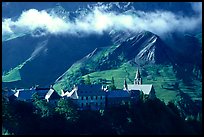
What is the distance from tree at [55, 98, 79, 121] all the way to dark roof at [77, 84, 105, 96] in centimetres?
950

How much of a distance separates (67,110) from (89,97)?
1298cm

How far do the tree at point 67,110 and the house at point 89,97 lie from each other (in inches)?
286

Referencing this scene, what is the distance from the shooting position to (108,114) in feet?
389

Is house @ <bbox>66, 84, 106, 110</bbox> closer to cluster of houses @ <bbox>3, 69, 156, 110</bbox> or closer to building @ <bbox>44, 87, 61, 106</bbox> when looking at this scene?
cluster of houses @ <bbox>3, 69, 156, 110</bbox>

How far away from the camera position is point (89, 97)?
126 meters

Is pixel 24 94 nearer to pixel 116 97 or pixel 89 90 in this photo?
pixel 89 90

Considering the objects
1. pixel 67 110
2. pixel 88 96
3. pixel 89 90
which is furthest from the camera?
pixel 89 90

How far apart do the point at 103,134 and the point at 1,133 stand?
83.1ft

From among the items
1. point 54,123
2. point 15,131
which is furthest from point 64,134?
point 15,131

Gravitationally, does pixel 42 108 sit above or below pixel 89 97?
below

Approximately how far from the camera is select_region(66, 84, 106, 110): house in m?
124

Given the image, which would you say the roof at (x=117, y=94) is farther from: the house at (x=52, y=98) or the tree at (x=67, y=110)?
the tree at (x=67, y=110)

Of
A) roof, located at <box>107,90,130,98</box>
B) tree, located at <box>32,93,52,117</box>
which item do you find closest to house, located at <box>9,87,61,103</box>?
tree, located at <box>32,93,52,117</box>

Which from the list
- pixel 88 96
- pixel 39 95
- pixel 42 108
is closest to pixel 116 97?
pixel 88 96
